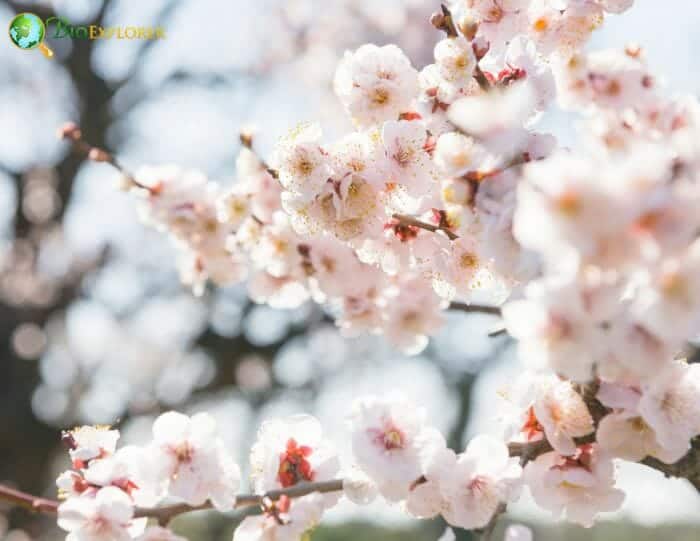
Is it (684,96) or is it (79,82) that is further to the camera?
(79,82)

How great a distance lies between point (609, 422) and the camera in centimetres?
88

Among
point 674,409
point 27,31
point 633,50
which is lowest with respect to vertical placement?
point 27,31

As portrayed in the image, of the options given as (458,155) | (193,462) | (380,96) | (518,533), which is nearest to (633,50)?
(458,155)

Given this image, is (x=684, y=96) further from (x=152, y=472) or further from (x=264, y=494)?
(x=152, y=472)

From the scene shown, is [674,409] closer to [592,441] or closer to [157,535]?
[592,441]

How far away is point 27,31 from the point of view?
3.56 meters

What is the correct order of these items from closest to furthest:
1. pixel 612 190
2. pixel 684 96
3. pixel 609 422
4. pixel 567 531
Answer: pixel 612 190 → pixel 684 96 → pixel 609 422 → pixel 567 531

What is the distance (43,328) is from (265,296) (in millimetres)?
3245

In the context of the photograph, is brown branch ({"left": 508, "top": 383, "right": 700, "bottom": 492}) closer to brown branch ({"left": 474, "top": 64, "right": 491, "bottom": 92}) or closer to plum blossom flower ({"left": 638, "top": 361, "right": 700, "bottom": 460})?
plum blossom flower ({"left": 638, "top": 361, "right": 700, "bottom": 460})

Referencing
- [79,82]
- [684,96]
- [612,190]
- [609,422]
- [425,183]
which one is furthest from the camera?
[79,82]

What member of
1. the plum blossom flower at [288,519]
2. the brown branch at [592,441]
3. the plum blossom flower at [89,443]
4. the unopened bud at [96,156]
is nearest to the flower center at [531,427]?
the brown branch at [592,441]

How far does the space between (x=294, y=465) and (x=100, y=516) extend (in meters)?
0.24

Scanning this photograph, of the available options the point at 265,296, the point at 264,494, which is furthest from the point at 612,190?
the point at 265,296

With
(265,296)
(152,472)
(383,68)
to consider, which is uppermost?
(383,68)
